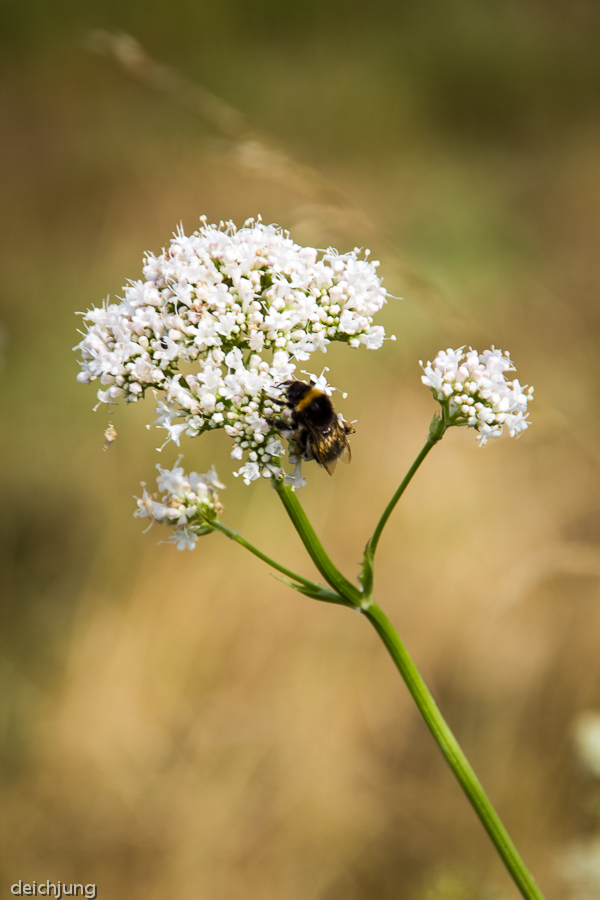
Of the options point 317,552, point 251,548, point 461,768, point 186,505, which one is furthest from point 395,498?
point 461,768

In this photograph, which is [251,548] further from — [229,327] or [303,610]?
[303,610]

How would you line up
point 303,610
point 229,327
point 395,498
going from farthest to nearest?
point 303,610 < point 229,327 < point 395,498

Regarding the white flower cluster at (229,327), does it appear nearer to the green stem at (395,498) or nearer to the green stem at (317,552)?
the green stem at (317,552)

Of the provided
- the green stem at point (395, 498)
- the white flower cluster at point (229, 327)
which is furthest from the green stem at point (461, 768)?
the white flower cluster at point (229, 327)

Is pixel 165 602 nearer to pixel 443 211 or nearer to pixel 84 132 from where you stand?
pixel 443 211

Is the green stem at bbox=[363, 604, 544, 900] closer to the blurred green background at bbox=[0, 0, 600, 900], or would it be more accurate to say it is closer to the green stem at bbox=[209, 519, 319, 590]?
the green stem at bbox=[209, 519, 319, 590]

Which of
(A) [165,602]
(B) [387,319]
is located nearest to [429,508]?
(A) [165,602]
